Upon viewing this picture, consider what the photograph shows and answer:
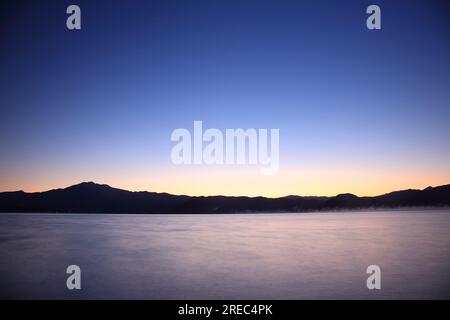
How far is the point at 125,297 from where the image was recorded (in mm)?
11812

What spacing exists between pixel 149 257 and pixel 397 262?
14.5m

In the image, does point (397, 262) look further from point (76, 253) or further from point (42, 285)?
point (76, 253)
